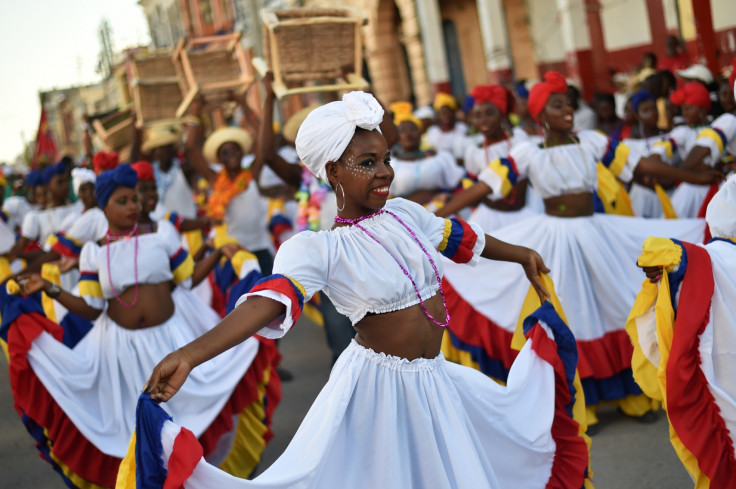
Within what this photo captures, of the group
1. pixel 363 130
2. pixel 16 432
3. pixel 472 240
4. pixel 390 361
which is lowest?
pixel 16 432

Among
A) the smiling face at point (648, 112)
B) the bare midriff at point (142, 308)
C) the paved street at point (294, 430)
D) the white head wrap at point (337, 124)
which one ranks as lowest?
the paved street at point (294, 430)

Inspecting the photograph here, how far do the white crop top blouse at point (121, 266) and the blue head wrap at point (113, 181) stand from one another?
11.6 inches

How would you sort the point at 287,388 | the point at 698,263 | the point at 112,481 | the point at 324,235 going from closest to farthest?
the point at 324,235 < the point at 698,263 < the point at 112,481 < the point at 287,388

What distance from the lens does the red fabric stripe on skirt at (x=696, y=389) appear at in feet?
12.6

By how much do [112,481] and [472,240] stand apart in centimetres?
284

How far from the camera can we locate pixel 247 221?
29.4 feet

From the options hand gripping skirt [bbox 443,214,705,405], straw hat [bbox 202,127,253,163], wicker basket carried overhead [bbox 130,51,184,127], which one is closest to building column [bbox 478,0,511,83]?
wicker basket carried overhead [bbox 130,51,184,127]

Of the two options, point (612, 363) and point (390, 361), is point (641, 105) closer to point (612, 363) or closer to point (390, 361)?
point (612, 363)

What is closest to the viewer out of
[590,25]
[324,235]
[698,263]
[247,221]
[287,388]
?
[324,235]

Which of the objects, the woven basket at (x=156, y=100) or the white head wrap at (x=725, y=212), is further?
the woven basket at (x=156, y=100)

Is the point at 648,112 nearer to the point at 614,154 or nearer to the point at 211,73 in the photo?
the point at 614,154

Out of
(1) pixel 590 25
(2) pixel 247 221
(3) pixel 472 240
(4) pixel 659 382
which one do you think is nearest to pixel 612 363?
(4) pixel 659 382

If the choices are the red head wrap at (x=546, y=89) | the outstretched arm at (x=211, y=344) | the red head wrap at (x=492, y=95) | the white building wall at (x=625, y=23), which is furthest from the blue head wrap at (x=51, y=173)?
the white building wall at (x=625, y=23)

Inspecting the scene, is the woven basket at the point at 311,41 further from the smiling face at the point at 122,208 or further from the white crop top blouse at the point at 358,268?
the white crop top blouse at the point at 358,268
